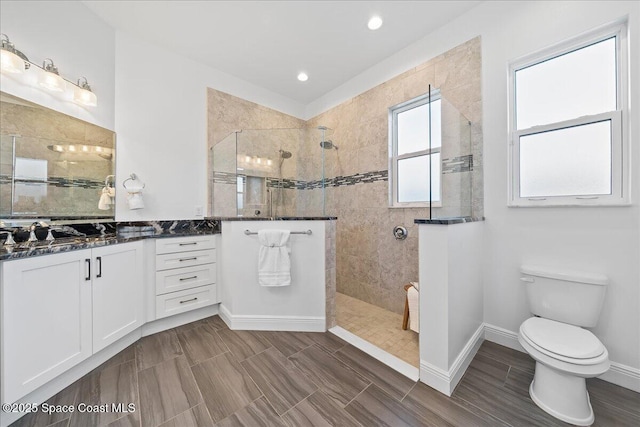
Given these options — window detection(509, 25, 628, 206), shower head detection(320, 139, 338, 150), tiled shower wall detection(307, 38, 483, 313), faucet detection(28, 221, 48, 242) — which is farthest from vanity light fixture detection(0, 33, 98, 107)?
window detection(509, 25, 628, 206)

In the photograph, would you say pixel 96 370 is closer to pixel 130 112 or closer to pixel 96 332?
pixel 96 332

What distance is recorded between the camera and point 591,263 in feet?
5.08

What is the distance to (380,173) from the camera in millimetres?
2771

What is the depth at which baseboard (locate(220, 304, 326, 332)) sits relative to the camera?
2143 millimetres

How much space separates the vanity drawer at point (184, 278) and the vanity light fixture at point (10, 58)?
174 cm

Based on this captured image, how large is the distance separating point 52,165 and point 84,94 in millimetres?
687

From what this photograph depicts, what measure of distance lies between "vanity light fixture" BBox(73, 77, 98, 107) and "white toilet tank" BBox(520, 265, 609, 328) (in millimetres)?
3859

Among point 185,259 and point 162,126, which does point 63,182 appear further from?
point 185,259

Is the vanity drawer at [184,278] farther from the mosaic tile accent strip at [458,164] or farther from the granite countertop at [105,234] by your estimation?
the mosaic tile accent strip at [458,164]

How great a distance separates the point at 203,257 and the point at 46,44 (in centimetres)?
211

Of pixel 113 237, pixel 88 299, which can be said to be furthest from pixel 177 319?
pixel 113 237

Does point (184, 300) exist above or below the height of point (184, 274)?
below

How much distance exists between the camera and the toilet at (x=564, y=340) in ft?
3.93

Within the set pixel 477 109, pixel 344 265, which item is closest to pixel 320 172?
pixel 344 265
